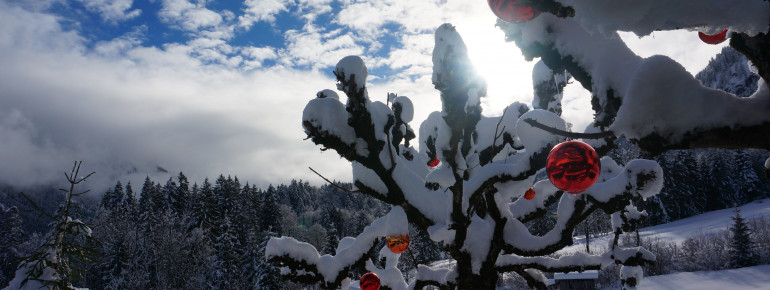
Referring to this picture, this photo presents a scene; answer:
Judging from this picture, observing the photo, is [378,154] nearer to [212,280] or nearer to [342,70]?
[342,70]

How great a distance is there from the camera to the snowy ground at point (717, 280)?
65.5ft

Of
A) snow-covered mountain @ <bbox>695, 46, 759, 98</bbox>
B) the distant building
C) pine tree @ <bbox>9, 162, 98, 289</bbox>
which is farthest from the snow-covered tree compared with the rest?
snow-covered mountain @ <bbox>695, 46, 759, 98</bbox>

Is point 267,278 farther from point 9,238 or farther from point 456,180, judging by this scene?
point 9,238

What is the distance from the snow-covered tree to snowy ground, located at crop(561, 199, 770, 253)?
35022 millimetres

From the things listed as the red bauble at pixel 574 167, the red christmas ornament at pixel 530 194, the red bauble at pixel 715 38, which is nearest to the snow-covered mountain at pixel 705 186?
the red christmas ornament at pixel 530 194

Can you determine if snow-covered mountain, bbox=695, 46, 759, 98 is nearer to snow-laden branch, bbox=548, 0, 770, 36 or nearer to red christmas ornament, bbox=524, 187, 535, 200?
red christmas ornament, bbox=524, 187, 535, 200

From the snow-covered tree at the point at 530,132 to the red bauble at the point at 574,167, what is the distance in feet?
0.96

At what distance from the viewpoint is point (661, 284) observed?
21016 mm

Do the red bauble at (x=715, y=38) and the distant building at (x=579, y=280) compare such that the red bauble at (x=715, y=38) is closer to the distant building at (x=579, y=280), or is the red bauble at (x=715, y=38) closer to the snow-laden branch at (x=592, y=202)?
the snow-laden branch at (x=592, y=202)

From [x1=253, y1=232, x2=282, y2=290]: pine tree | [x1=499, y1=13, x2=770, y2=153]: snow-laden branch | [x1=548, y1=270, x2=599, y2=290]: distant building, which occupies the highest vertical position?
[x1=499, y1=13, x2=770, y2=153]: snow-laden branch

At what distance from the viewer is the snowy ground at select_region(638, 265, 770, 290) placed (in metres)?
20.0

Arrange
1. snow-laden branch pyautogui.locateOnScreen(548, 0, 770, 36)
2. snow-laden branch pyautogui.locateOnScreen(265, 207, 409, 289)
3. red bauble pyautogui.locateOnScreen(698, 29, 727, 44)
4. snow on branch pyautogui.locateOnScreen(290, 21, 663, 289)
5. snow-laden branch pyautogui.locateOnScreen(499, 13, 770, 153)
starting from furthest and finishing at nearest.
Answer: snow-laden branch pyautogui.locateOnScreen(265, 207, 409, 289) → snow on branch pyautogui.locateOnScreen(290, 21, 663, 289) → red bauble pyautogui.locateOnScreen(698, 29, 727, 44) → snow-laden branch pyautogui.locateOnScreen(499, 13, 770, 153) → snow-laden branch pyautogui.locateOnScreen(548, 0, 770, 36)

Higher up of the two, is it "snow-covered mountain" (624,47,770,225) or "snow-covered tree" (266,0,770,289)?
"snow-covered mountain" (624,47,770,225)

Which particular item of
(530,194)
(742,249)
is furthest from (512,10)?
(742,249)
